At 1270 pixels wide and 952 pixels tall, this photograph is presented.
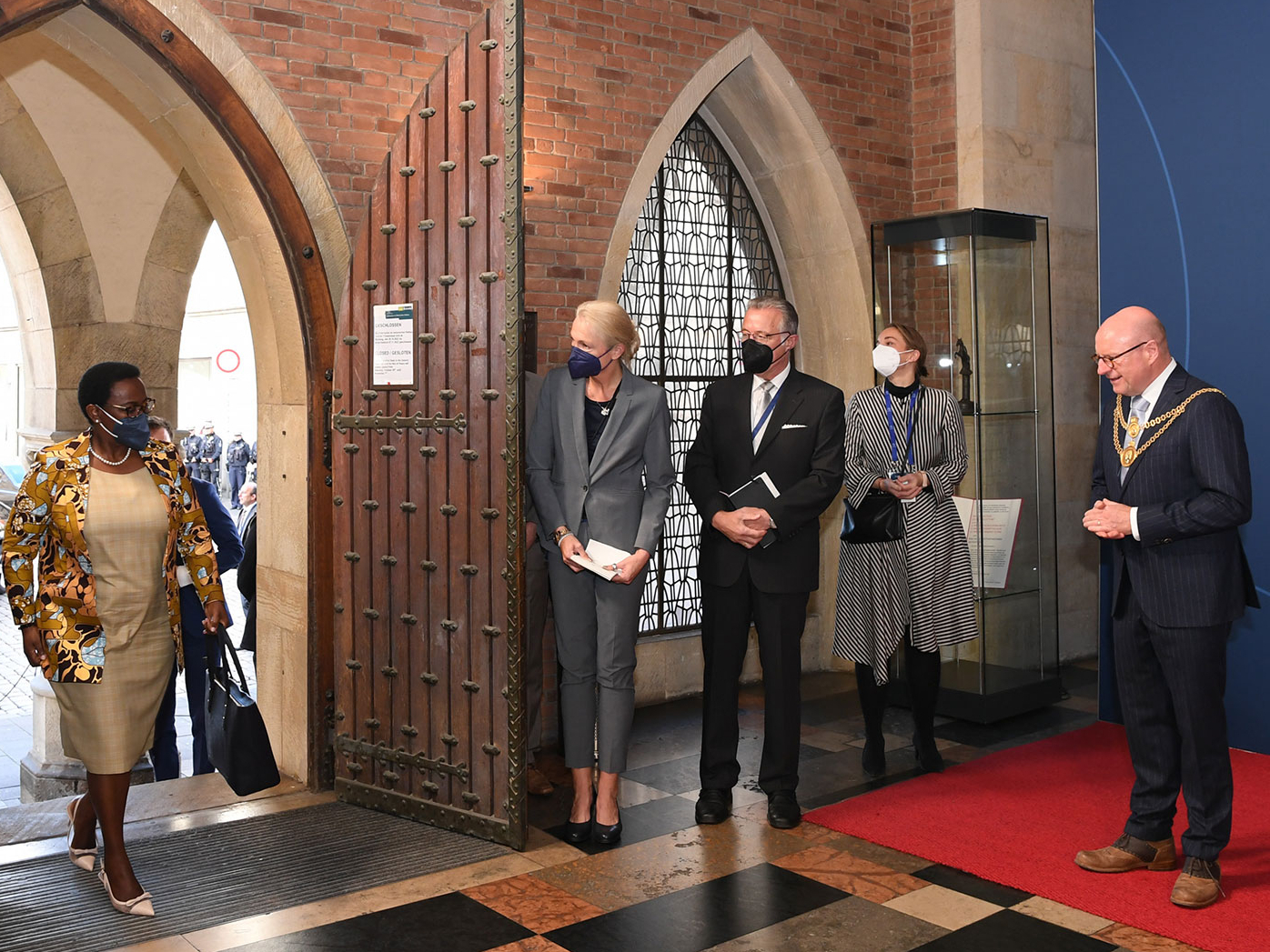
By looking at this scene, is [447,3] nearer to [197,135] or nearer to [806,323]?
[197,135]

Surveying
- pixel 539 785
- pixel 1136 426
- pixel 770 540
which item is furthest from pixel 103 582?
pixel 1136 426

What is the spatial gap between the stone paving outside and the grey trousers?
8.76ft

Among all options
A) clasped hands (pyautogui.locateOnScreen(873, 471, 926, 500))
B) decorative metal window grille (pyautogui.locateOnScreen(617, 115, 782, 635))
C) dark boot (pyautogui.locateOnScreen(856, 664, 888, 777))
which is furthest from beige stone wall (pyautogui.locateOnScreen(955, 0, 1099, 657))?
dark boot (pyautogui.locateOnScreen(856, 664, 888, 777))

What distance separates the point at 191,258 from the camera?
7270 millimetres

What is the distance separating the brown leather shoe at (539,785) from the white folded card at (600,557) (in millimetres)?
1115

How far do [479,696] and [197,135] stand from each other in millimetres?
2365

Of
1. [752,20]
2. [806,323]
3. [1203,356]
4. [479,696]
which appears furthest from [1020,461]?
[479,696]

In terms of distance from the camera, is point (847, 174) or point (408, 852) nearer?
point (408, 852)

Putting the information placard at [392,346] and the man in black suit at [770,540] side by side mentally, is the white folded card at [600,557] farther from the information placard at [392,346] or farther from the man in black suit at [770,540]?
the information placard at [392,346]

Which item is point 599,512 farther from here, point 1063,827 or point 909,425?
point 1063,827

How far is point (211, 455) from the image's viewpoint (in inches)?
816

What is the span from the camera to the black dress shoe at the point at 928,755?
15.9ft

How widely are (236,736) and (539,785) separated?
1408mm

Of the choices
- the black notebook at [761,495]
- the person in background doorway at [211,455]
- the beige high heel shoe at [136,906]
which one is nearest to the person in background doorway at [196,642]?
the beige high heel shoe at [136,906]
